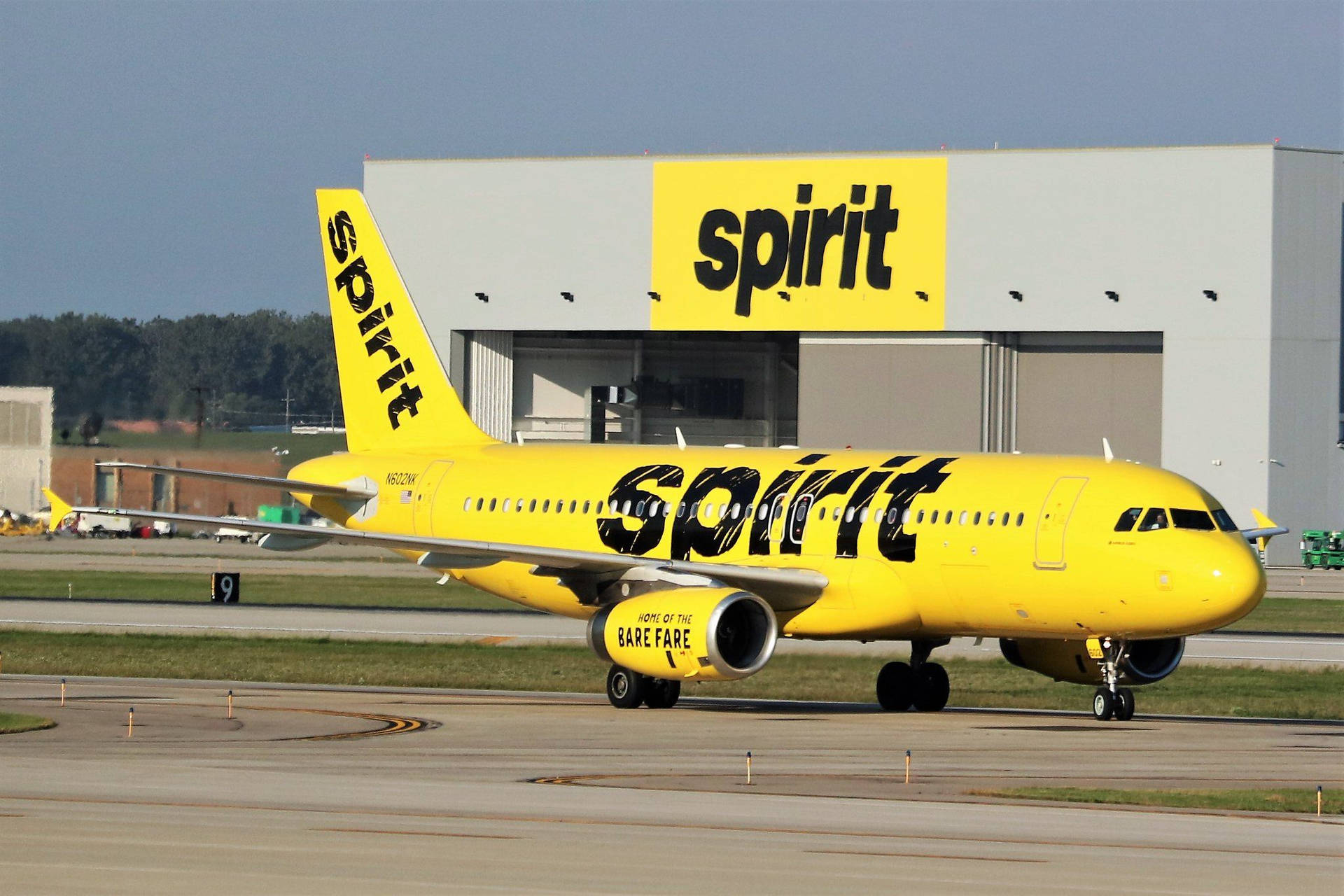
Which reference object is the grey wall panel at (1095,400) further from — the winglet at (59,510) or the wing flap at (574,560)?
the winglet at (59,510)

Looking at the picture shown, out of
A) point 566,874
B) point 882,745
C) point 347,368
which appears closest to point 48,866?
point 566,874

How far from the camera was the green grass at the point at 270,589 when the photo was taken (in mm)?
66875

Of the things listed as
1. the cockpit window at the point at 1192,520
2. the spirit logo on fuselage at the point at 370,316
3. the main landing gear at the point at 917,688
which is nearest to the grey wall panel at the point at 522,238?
the spirit logo on fuselage at the point at 370,316

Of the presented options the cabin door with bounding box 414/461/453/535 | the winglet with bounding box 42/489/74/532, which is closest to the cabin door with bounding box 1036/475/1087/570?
the cabin door with bounding box 414/461/453/535

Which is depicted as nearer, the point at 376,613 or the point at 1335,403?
the point at 376,613

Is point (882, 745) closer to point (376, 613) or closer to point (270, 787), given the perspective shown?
→ point (270, 787)

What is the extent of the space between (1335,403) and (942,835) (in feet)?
239

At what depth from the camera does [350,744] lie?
2742 cm

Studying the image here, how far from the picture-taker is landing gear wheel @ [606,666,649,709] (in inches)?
1377

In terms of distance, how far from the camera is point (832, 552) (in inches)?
1363

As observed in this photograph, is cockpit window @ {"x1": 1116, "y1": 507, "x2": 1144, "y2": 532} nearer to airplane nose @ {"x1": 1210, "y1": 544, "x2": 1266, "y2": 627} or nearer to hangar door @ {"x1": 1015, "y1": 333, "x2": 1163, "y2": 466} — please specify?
airplane nose @ {"x1": 1210, "y1": 544, "x2": 1266, "y2": 627}

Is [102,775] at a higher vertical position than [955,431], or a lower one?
lower

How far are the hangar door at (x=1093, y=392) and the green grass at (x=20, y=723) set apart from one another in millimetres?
60969

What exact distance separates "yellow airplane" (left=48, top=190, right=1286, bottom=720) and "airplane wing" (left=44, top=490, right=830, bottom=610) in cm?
5
